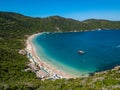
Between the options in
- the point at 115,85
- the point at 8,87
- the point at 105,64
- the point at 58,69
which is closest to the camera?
the point at 115,85

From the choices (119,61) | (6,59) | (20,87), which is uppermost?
(20,87)

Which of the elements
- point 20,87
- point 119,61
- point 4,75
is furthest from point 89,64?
point 20,87

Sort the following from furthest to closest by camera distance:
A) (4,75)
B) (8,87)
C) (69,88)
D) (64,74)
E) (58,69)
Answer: (58,69)
(64,74)
(4,75)
(8,87)
(69,88)

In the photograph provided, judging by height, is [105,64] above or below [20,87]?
below

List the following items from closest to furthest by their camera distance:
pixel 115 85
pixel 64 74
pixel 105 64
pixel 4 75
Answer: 1. pixel 115 85
2. pixel 4 75
3. pixel 64 74
4. pixel 105 64

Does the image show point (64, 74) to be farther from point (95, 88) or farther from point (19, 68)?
point (95, 88)

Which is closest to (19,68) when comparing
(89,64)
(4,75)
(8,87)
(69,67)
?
(4,75)

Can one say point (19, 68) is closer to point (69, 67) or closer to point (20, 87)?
point (69, 67)

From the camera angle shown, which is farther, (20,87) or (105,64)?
(105,64)

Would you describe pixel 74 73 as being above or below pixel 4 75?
below
